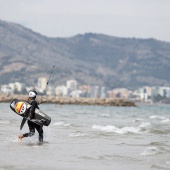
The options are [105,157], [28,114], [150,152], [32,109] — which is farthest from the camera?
[28,114]

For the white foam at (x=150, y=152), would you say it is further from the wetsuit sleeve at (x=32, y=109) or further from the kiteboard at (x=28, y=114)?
the wetsuit sleeve at (x=32, y=109)

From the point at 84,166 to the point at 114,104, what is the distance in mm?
122765

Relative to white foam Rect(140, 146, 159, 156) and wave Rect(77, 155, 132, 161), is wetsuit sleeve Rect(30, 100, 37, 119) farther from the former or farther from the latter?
white foam Rect(140, 146, 159, 156)

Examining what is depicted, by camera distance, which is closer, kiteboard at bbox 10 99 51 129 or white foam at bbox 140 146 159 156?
white foam at bbox 140 146 159 156

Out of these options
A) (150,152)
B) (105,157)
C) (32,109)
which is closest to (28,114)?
(32,109)

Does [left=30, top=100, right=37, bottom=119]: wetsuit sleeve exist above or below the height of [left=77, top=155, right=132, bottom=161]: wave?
above

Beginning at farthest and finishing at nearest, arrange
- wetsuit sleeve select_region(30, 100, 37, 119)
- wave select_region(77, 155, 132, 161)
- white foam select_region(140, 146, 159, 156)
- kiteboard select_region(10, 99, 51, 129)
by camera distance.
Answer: kiteboard select_region(10, 99, 51, 129)
wetsuit sleeve select_region(30, 100, 37, 119)
white foam select_region(140, 146, 159, 156)
wave select_region(77, 155, 132, 161)

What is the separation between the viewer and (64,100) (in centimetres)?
12812

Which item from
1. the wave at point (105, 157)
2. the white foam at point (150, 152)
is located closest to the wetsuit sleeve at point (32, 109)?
the wave at point (105, 157)

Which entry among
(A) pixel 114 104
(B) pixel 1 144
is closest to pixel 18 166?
(B) pixel 1 144

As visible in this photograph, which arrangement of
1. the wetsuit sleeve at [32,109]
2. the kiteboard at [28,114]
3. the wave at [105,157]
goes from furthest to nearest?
the kiteboard at [28,114] < the wetsuit sleeve at [32,109] < the wave at [105,157]

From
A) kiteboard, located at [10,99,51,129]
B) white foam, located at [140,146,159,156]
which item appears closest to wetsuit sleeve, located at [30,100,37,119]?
kiteboard, located at [10,99,51,129]

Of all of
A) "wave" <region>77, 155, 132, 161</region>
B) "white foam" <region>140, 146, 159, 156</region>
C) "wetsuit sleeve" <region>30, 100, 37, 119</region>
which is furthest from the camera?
"wetsuit sleeve" <region>30, 100, 37, 119</region>

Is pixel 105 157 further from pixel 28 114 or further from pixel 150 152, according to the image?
pixel 28 114
